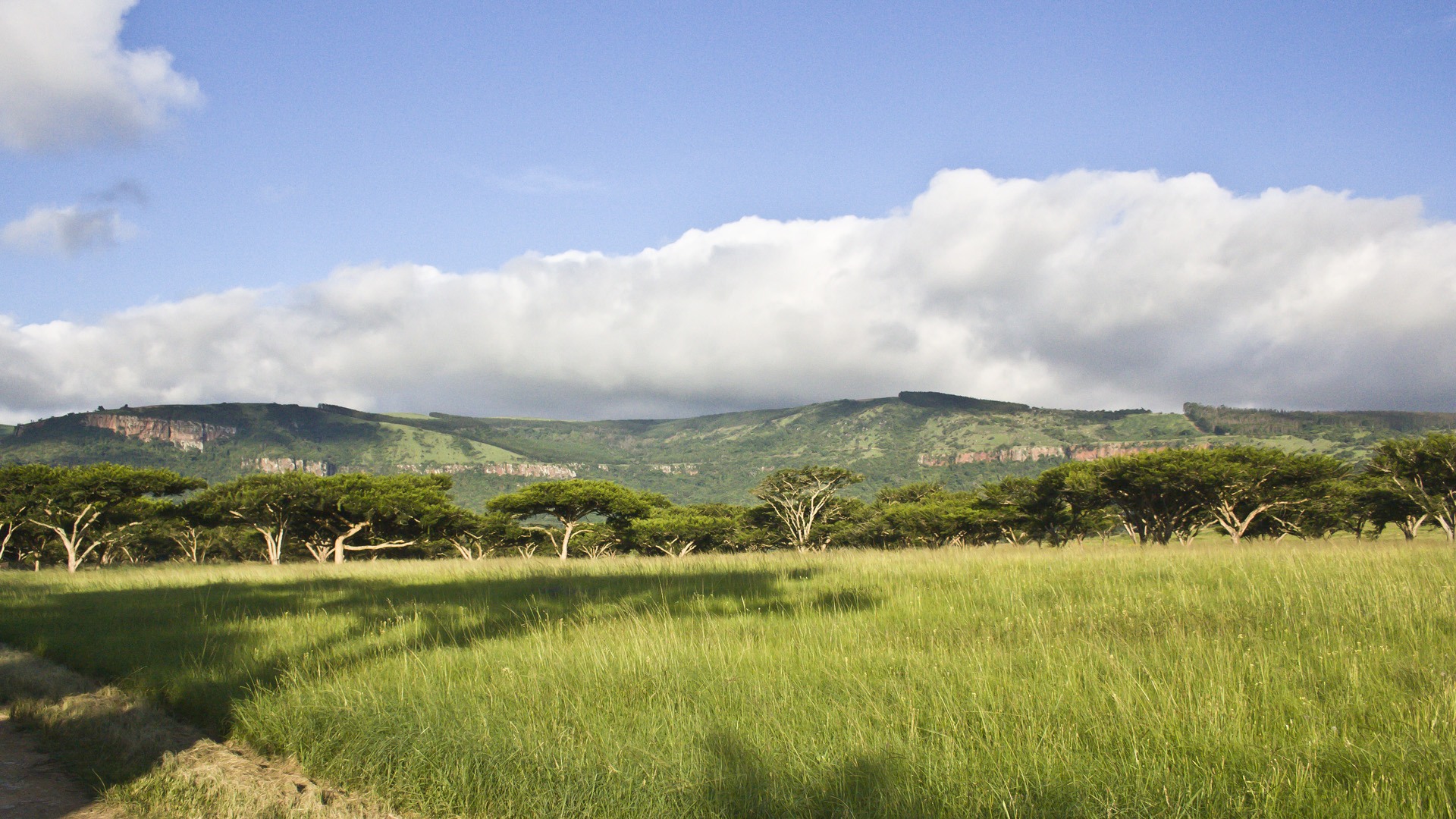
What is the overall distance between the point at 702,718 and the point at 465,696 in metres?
1.72

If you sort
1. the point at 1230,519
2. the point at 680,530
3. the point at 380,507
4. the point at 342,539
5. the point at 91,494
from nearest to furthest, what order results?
1. the point at 1230,519
2. the point at 91,494
3. the point at 342,539
4. the point at 380,507
5. the point at 680,530

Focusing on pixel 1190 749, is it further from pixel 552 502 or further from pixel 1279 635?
pixel 552 502

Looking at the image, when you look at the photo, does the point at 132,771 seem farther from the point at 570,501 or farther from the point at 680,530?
the point at 680,530

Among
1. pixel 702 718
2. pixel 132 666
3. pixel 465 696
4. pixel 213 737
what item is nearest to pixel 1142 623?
pixel 702 718

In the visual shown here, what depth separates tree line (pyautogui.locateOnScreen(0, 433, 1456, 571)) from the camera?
32.3m

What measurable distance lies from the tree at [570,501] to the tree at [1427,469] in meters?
39.7

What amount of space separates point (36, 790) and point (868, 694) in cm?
487

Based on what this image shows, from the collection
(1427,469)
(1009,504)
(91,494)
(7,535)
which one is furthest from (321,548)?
(1427,469)

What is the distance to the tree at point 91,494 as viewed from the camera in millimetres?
33156

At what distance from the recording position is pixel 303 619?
826cm

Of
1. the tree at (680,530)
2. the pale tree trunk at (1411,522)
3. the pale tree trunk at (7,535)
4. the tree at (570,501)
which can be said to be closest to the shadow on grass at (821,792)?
the tree at (570,501)

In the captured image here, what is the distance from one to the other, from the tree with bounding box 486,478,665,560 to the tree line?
136 millimetres

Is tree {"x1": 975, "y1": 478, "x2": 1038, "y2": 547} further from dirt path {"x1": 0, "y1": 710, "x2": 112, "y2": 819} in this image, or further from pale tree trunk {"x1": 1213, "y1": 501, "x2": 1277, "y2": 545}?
dirt path {"x1": 0, "y1": 710, "x2": 112, "y2": 819}

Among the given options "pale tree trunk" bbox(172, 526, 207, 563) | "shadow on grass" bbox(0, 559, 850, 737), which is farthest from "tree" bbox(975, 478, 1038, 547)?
"pale tree trunk" bbox(172, 526, 207, 563)
